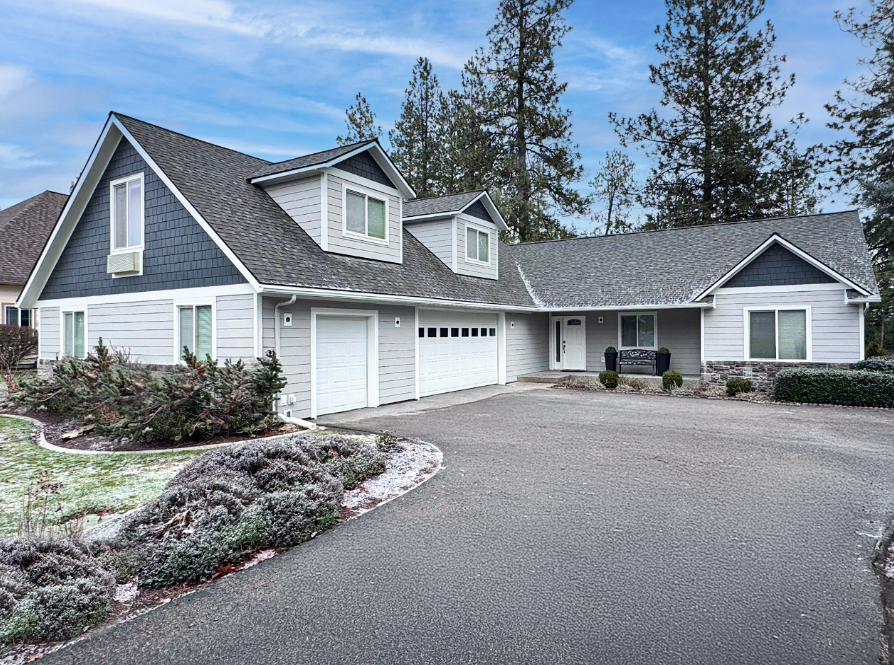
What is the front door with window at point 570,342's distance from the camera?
65.1 feet

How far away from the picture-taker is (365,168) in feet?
41.5

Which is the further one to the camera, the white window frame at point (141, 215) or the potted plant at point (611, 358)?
the potted plant at point (611, 358)

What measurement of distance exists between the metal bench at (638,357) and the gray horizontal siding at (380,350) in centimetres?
804

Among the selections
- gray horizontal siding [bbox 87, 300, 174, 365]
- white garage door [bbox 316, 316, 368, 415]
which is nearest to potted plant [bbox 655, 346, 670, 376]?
white garage door [bbox 316, 316, 368, 415]

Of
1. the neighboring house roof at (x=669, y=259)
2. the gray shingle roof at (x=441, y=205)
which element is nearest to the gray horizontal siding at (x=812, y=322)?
the neighboring house roof at (x=669, y=259)

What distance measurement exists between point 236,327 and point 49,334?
7616mm

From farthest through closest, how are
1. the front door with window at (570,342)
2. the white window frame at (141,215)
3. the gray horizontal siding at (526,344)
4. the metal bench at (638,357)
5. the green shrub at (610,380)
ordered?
the front door with window at (570,342) → the gray horizontal siding at (526,344) → the metal bench at (638,357) → the green shrub at (610,380) → the white window frame at (141,215)

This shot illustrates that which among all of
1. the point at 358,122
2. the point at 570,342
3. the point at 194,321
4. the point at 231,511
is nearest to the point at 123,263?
the point at 194,321

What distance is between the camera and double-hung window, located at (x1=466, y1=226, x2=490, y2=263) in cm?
1725

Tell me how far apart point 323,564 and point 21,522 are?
2.78 metres

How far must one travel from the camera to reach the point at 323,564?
4.17 meters

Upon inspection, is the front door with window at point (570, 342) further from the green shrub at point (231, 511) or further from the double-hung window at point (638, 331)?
the green shrub at point (231, 511)

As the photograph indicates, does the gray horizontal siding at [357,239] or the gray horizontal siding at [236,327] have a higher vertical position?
the gray horizontal siding at [357,239]

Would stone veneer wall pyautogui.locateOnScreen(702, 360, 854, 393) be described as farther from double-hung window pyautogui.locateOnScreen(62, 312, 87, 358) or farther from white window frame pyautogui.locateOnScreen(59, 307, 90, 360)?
double-hung window pyautogui.locateOnScreen(62, 312, 87, 358)
